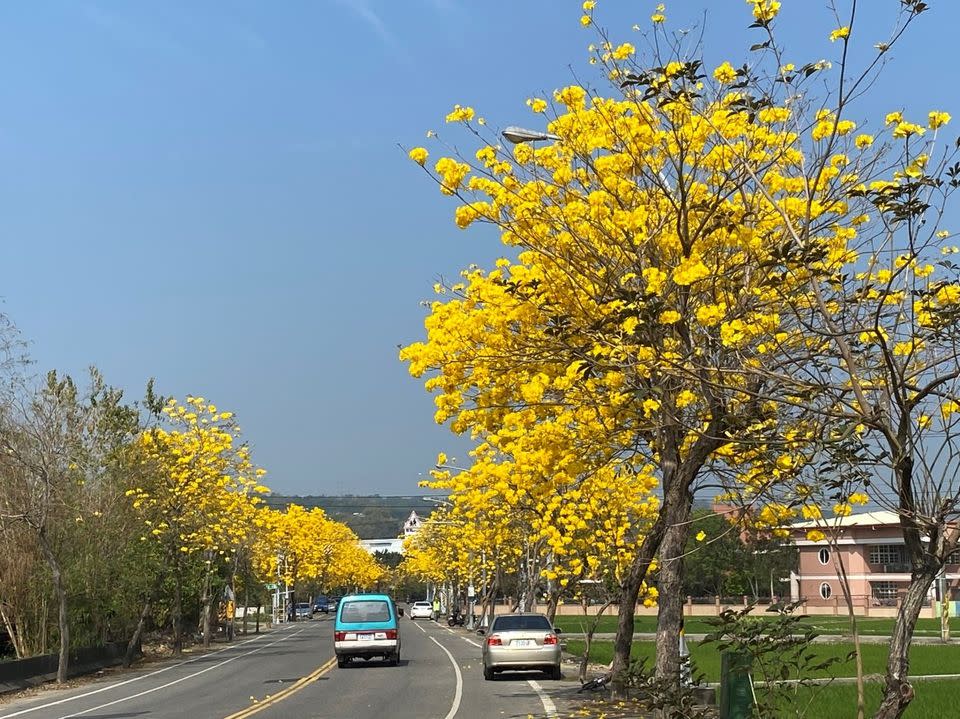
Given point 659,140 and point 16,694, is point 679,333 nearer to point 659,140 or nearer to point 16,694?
point 659,140

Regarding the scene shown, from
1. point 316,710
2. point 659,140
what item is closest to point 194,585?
point 316,710

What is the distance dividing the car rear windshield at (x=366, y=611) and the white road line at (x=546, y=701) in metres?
7.26

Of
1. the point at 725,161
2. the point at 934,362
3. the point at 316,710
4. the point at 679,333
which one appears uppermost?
the point at 725,161

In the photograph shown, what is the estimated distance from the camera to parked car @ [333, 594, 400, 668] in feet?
106

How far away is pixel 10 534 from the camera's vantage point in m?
32.2

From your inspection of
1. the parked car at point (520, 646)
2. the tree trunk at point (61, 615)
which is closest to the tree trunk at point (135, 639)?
the tree trunk at point (61, 615)

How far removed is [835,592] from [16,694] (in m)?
75.2

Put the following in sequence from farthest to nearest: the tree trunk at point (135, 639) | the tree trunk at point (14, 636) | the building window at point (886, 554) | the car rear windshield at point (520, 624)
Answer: the building window at point (886, 554) < the tree trunk at point (135, 639) < the tree trunk at point (14, 636) < the car rear windshield at point (520, 624)

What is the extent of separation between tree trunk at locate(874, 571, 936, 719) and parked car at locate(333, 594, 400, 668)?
24.5m

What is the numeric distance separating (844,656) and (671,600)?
9.68 meters

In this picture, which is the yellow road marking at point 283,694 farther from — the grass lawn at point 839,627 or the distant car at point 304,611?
the distant car at point 304,611

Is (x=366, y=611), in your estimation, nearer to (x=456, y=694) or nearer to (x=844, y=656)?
(x=456, y=694)

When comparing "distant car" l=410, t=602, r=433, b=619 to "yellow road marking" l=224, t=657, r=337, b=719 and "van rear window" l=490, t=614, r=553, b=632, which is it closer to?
"yellow road marking" l=224, t=657, r=337, b=719

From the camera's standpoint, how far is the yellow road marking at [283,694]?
1948cm
